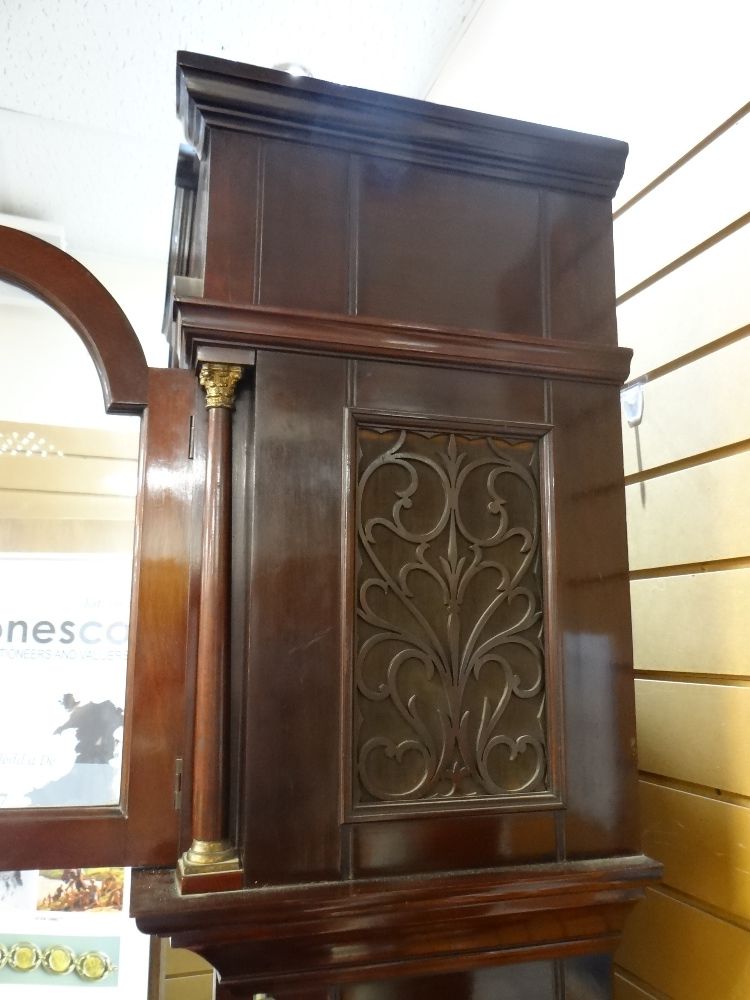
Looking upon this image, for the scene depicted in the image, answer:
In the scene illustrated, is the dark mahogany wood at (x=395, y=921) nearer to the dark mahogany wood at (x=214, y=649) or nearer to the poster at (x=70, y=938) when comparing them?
the dark mahogany wood at (x=214, y=649)

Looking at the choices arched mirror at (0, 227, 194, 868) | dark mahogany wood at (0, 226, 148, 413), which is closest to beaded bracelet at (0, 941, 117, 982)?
arched mirror at (0, 227, 194, 868)

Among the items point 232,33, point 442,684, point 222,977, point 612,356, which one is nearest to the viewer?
point 222,977

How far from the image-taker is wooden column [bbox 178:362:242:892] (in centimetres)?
85

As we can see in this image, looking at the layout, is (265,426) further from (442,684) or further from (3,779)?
(3,779)

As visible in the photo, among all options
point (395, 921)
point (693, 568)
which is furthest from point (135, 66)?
point (395, 921)

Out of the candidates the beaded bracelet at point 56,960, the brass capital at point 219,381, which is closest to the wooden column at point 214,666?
the brass capital at point 219,381

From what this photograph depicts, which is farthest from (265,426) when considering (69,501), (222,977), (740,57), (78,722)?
(740,57)

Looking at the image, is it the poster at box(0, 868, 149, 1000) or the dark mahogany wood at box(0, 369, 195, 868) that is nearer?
the dark mahogany wood at box(0, 369, 195, 868)

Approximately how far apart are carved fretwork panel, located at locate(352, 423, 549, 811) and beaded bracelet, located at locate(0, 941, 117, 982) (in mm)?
1144

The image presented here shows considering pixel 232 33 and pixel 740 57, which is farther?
pixel 232 33

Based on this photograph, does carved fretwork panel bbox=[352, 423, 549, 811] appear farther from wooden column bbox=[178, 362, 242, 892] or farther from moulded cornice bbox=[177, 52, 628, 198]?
moulded cornice bbox=[177, 52, 628, 198]

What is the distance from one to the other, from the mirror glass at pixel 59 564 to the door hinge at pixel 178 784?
0.23 feet

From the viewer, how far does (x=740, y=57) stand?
1103 mm

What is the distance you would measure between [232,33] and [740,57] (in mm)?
1281
